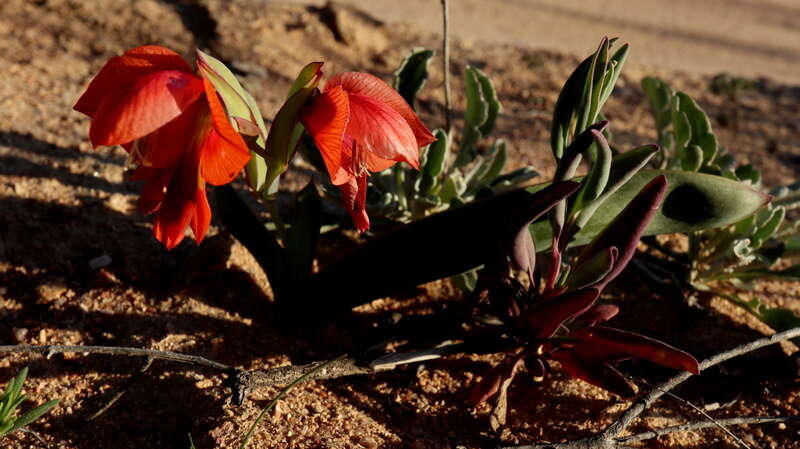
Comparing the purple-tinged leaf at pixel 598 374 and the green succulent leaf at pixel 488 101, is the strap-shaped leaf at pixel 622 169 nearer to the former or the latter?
the purple-tinged leaf at pixel 598 374

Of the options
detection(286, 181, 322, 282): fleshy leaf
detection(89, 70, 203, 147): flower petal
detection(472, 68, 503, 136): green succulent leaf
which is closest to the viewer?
detection(89, 70, 203, 147): flower petal

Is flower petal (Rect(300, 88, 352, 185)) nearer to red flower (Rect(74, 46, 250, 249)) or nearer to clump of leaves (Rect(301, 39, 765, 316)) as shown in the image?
red flower (Rect(74, 46, 250, 249))

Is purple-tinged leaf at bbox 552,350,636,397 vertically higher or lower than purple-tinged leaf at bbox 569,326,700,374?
lower

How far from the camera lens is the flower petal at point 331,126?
4.69 feet

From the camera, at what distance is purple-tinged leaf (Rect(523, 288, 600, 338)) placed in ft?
5.27

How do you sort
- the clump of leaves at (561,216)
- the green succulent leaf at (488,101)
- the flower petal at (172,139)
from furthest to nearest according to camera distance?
the green succulent leaf at (488,101)
the clump of leaves at (561,216)
the flower petal at (172,139)

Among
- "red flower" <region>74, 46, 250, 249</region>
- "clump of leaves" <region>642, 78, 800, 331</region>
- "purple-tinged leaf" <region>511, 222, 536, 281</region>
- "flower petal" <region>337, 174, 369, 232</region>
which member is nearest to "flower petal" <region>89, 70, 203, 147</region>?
"red flower" <region>74, 46, 250, 249</region>

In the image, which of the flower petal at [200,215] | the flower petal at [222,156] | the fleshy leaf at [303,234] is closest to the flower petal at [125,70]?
the flower petal at [222,156]

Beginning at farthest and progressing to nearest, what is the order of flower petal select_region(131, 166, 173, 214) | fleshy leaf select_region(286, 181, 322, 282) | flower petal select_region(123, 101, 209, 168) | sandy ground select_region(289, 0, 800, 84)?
sandy ground select_region(289, 0, 800, 84), fleshy leaf select_region(286, 181, 322, 282), flower petal select_region(131, 166, 173, 214), flower petal select_region(123, 101, 209, 168)

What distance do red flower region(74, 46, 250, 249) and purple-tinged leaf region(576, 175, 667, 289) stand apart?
82cm

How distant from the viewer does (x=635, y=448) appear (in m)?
1.84

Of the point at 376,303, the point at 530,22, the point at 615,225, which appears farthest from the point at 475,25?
the point at 615,225

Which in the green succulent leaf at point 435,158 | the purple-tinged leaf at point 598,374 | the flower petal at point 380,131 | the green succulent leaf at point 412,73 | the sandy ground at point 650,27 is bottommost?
the sandy ground at point 650,27

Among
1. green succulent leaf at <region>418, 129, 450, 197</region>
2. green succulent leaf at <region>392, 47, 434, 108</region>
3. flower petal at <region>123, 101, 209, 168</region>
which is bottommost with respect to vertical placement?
green succulent leaf at <region>418, 129, 450, 197</region>
